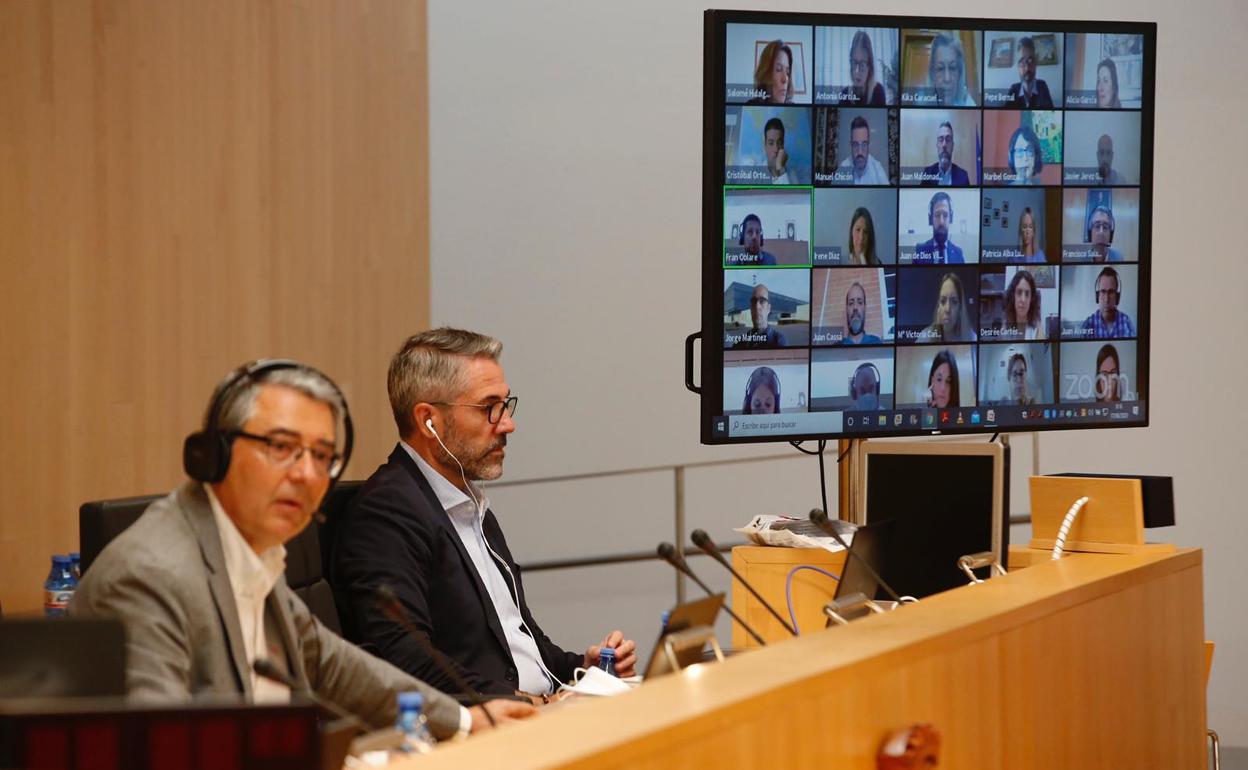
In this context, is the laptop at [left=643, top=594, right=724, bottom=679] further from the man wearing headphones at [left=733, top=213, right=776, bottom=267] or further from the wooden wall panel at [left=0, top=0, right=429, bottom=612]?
the wooden wall panel at [left=0, top=0, right=429, bottom=612]

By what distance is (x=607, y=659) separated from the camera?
3.18 m

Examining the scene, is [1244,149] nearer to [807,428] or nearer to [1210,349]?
[1210,349]

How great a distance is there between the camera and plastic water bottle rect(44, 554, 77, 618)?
362 cm

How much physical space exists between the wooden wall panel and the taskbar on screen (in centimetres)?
199

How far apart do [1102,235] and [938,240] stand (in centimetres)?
44

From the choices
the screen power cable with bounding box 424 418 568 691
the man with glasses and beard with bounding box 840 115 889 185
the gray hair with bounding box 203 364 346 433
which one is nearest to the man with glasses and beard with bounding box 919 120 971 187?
the man with glasses and beard with bounding box 840 115 889 185

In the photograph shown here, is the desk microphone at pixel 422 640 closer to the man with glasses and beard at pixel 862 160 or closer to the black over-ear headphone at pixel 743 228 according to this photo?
the black over-ear headphone at pixel 743 228

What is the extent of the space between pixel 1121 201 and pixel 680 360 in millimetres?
2893

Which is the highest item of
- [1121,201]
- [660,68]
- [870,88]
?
[660,68]

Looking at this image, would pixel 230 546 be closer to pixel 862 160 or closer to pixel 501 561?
pixel 501 561

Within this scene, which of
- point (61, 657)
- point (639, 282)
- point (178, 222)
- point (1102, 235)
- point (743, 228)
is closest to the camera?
point (61, 657)

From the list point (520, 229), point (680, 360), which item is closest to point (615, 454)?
point (680, 360)

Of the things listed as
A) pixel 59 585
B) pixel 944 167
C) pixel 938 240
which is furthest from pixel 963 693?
pixel 59 585

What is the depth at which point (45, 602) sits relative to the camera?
3.93 m
